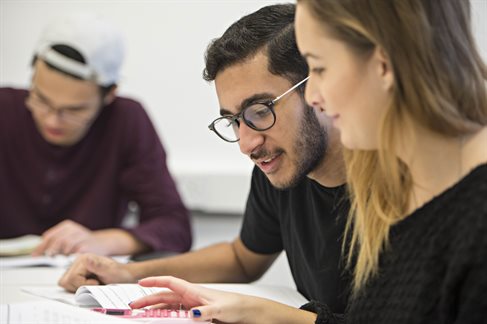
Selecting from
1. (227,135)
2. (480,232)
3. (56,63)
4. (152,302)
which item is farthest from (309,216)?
(56,63)

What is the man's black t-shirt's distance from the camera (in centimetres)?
155

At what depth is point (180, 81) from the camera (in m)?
3.16

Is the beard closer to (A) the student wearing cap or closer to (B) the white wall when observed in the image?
(A) the student wearing cap

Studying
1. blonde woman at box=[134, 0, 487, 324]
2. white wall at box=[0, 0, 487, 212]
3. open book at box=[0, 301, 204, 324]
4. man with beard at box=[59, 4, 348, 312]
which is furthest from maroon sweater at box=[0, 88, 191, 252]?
blonde woman at box=[134, 0, 487, 324]

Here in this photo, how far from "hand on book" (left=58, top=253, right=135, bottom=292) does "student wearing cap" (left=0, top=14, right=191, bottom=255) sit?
26.1 inches

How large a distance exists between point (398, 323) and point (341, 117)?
333mm

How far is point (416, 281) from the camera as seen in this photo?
3.73 ft

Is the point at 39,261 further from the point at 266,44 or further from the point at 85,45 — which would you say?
the point at 266,44

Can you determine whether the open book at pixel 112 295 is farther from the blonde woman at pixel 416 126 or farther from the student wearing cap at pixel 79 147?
the student wearing cap at pixel 79 147

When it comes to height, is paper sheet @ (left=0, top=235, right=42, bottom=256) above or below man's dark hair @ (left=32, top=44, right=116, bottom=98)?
below

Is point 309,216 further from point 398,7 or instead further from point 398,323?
point 398,7

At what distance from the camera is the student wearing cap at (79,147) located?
8.15ft

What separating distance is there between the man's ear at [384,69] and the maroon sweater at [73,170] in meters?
1.58

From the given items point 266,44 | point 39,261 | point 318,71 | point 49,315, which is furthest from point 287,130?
point 39,261
